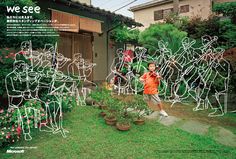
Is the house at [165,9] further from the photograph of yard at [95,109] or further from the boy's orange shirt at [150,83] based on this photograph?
the boy's orange shirt at [150,83]

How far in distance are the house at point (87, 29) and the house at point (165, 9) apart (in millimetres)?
10549

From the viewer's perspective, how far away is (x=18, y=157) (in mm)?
3312

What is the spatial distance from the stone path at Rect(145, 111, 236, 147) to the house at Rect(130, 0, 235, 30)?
14715 mm

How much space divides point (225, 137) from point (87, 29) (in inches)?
247

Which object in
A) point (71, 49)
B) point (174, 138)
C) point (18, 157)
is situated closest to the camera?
point (18, 157)

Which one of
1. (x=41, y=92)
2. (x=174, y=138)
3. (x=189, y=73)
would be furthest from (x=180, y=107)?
(x=41, y=92)

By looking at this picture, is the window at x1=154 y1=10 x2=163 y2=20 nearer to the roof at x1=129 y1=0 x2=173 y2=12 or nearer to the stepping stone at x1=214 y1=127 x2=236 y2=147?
the roof at x1=129 y1=0 x2=173 y2=12

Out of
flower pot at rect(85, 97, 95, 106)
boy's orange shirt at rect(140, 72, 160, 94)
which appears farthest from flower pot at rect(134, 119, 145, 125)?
flower pot at rect(85, 97, 95, 106)

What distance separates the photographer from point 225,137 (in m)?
4.18

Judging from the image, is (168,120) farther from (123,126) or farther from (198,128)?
(123,126)

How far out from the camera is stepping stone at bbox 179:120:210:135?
14.5 ft

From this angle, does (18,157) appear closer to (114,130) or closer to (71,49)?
(114,130)

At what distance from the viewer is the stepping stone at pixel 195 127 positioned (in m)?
4.43

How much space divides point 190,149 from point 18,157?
2.83m
